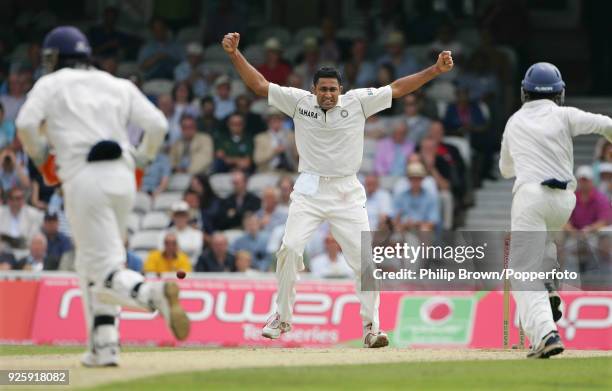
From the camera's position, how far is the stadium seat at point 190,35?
25.9 metres

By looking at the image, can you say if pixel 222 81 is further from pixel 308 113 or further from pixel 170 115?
pixel 308 113

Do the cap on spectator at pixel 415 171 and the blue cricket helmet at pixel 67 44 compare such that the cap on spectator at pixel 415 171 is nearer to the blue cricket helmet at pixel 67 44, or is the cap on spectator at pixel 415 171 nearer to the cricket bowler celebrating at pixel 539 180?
the cricket bowler celebrating at pixel 539 180

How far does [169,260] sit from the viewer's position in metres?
20.2

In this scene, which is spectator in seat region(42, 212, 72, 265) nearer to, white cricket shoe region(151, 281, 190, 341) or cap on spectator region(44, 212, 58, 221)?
cap on spectator region(44, 212, 58, 221)

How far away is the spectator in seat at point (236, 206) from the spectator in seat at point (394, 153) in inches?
66.7

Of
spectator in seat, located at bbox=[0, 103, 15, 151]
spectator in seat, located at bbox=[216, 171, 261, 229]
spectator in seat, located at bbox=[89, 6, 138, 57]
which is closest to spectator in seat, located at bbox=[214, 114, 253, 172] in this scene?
spectator in seat, located at bbox=[216, 171, 261, 229]

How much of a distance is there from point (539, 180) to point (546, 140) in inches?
13.3

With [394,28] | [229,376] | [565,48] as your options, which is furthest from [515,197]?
[565,48]

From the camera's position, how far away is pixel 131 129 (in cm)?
2131

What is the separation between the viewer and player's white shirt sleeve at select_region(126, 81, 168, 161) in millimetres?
11797

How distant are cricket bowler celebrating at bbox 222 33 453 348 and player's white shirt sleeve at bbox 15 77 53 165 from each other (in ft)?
9.53

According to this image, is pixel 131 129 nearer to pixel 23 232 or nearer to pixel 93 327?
pixel 23 232

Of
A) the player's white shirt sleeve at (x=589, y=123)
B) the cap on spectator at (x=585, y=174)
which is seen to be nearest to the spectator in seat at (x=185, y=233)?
the cap on spectator at (x=585, y=174)

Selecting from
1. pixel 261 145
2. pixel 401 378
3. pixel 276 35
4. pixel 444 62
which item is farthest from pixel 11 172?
pixel 401 378
